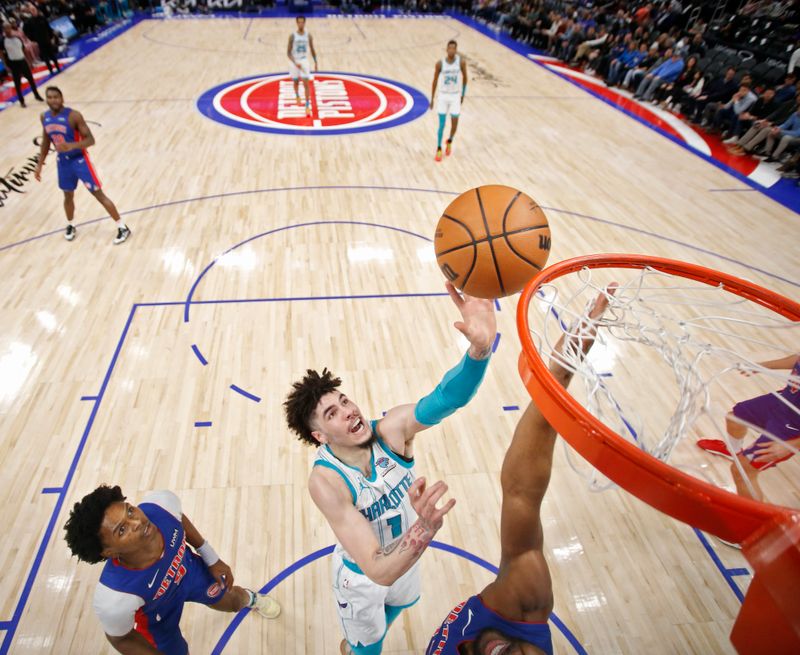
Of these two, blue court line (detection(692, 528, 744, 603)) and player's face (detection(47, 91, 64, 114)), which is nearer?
blue court line (detection(692, 528, 744, 603))

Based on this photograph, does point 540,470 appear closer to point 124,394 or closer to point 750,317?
point 124,394

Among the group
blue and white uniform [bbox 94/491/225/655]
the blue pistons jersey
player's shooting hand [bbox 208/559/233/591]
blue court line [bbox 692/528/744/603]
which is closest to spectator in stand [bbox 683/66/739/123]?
blue court line [bbox 692/528/744/603]

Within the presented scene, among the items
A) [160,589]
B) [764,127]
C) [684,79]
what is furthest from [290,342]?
[684,79]

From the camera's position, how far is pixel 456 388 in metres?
2.06

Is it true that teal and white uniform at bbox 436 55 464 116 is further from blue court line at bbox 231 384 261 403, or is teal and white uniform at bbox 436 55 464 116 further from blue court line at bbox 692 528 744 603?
blue court line at bbox 692 528 744 603

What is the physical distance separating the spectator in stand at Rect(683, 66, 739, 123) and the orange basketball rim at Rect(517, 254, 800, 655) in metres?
11.3

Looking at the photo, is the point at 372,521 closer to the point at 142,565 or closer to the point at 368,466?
the point at 368,466

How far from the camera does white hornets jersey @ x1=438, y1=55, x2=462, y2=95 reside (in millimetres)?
7691

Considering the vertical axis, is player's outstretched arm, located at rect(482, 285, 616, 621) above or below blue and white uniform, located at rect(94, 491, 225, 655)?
above

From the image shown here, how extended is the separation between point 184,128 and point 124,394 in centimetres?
698

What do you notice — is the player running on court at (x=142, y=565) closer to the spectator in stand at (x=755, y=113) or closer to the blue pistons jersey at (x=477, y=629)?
the blue pistons jersey at (x=477, y=629)

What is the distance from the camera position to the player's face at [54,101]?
5.27m

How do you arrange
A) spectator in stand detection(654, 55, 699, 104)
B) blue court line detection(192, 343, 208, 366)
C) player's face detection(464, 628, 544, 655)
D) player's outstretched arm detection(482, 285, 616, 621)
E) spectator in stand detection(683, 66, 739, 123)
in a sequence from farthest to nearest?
spectator in stand detection(654, 55, 699, 104) → spectator in stand detection(683, 66, 739, 123) → blue court line detection(192, 343, 208, 366) → player's outstretched arm detection(482, 285, 616, 621) → player's face detection(464, 628, 544, 655)

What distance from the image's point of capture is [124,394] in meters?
4.20
